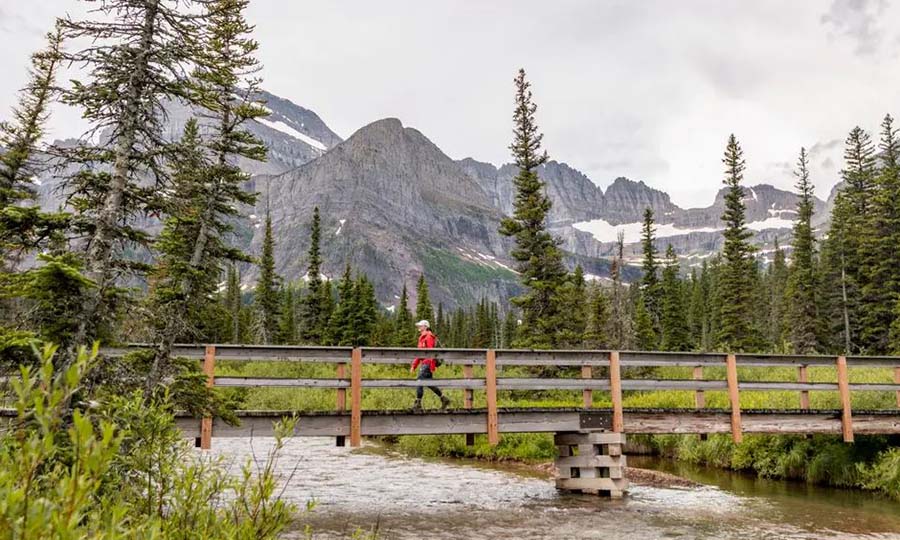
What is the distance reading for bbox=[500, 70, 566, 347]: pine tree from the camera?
3231 cm

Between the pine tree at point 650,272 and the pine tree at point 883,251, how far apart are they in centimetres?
2240

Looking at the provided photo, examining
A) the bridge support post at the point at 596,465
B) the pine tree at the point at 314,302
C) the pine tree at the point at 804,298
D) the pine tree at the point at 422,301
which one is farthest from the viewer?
the pine tree at the point at 422,301

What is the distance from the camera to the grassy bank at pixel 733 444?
14430 mm

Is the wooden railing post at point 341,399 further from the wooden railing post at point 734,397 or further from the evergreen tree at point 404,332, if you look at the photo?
the evergreen tree at point 404,332

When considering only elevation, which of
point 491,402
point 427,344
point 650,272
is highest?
point 650,272

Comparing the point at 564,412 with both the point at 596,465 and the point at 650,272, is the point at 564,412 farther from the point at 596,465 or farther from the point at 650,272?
the point at 650,272

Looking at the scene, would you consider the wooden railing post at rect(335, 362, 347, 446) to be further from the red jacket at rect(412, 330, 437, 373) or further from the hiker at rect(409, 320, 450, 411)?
the red jacket at rect(412, 330, 437, 373)

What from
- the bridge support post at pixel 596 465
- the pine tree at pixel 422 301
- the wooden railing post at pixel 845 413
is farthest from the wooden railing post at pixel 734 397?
the pine tree at pixel 422 301

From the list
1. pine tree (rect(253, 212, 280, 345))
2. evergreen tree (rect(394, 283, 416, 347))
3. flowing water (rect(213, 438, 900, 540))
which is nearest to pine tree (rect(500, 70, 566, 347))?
flowing water (rect(213, 438, 900, 540))

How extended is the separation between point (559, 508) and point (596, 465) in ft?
5.27

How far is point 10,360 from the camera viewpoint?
7270mm

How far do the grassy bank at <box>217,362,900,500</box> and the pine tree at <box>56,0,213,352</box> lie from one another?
7360 millimetres

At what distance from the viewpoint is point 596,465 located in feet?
42.7

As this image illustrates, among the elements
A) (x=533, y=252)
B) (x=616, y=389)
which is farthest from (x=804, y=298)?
(x=616, y=389)
